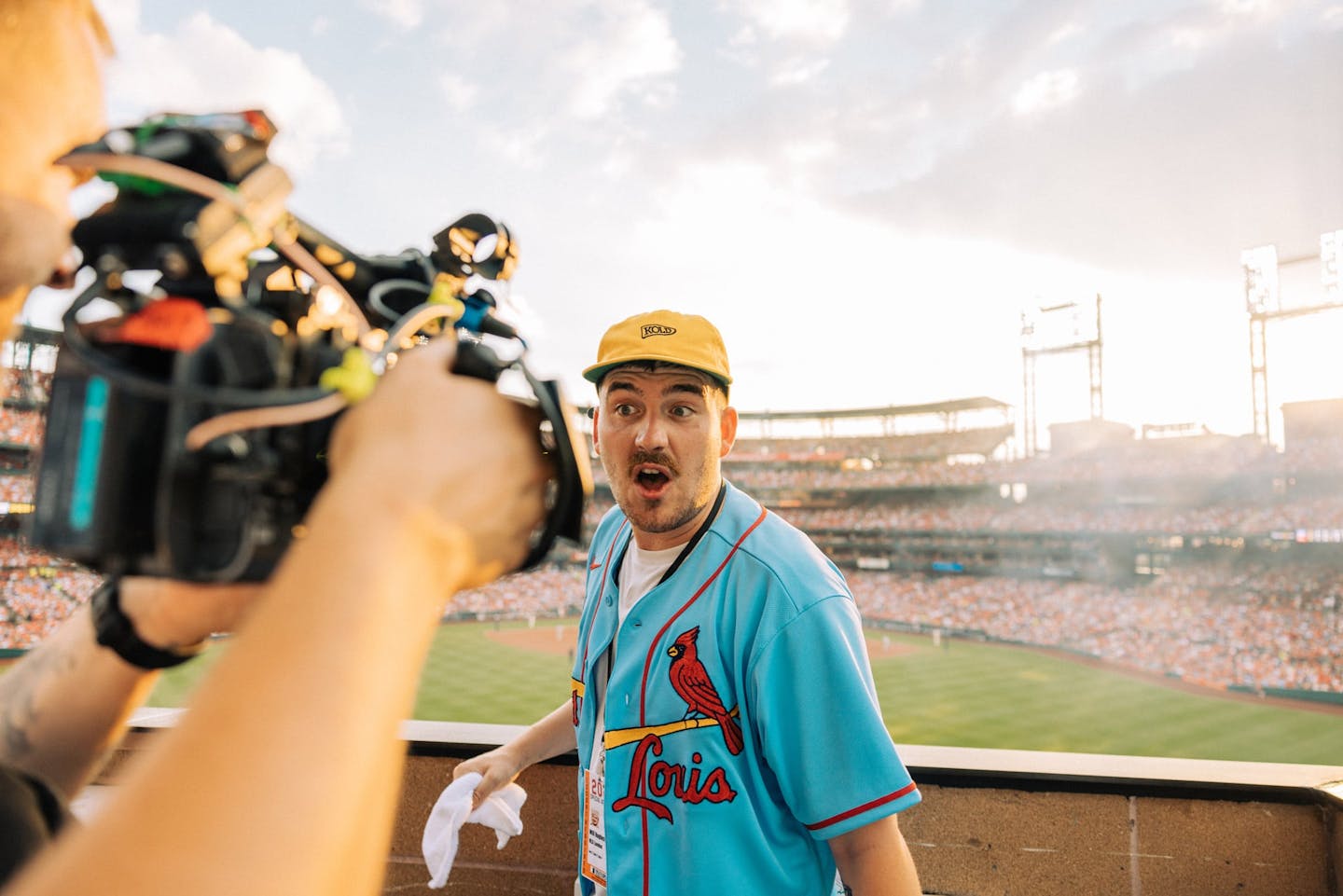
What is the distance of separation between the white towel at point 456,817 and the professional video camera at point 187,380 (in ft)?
5.16

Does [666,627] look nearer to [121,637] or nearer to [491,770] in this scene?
[491,770]

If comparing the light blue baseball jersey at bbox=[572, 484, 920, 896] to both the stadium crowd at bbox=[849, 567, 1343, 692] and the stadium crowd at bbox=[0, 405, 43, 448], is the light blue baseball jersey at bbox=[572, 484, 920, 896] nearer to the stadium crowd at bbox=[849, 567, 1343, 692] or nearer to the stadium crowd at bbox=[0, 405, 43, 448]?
the stadium crowd at bbox=[849, 567, 1343, 692]

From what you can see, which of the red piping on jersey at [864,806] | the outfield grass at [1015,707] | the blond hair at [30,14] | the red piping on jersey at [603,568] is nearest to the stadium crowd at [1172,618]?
the outfield grass at [1015,707]

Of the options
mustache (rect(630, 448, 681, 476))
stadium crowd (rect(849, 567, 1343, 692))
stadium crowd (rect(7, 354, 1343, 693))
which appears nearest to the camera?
mustache (rect(630, 448, 681, 476))

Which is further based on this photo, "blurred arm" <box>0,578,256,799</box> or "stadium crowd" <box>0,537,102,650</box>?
"stadium crowd" <box>0,537,102,650</box>

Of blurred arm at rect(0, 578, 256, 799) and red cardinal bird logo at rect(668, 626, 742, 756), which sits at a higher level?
blurred arm at rect(0, 578, 256, 799)

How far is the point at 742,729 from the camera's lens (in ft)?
5.15

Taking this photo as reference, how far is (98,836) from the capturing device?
381 mm

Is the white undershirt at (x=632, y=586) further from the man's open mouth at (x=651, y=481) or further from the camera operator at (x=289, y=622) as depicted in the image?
the camera operator at (x=289, y=622)

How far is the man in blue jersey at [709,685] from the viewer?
145cm

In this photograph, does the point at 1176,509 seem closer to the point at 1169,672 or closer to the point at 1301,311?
the point at 1301,311

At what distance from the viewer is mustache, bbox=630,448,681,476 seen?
1788 millimetres

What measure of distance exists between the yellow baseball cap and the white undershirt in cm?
48

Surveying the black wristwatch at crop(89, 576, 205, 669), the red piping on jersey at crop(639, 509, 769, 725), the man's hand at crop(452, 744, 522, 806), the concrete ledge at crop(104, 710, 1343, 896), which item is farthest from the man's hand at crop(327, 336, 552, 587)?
the concrete ledge at crop(104, 710, 1343, 896)
